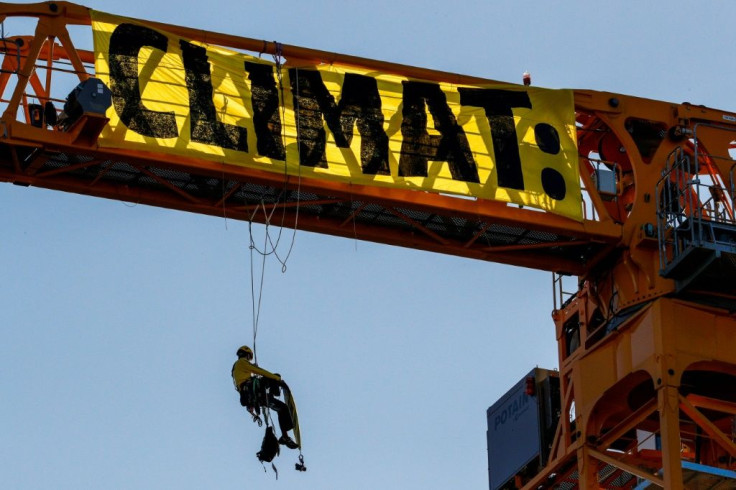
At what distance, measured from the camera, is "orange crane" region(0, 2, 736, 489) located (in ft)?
109

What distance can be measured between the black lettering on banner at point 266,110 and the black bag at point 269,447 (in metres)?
5.06

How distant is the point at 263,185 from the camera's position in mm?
33844

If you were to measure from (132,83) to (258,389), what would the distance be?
603 centimetres

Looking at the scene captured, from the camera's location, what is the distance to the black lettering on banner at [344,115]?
113 feet

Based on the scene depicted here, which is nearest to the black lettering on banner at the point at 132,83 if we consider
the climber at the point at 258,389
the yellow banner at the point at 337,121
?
the yellow banner at the point at 337,121

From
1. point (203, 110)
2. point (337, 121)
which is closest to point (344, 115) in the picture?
point (337, 121)

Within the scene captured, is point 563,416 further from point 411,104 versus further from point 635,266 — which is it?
point 411,104

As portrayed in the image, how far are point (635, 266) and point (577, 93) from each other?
3634mm

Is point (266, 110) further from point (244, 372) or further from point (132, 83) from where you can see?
point (244, 372)

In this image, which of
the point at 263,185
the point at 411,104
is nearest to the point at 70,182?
the point at 263,185

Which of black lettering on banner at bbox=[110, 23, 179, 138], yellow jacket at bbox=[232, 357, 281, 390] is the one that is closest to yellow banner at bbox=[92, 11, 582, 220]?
black lettering on banner at bbox=[110, 23, 179, 138]

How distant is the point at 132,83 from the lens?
110 feet

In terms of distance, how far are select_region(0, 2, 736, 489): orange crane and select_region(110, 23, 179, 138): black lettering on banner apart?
0.11ft

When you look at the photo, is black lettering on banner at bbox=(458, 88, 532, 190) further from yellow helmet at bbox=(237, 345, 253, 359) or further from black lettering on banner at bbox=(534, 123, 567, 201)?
yellow helmet at bbox=(237, 345, 253, 359)
